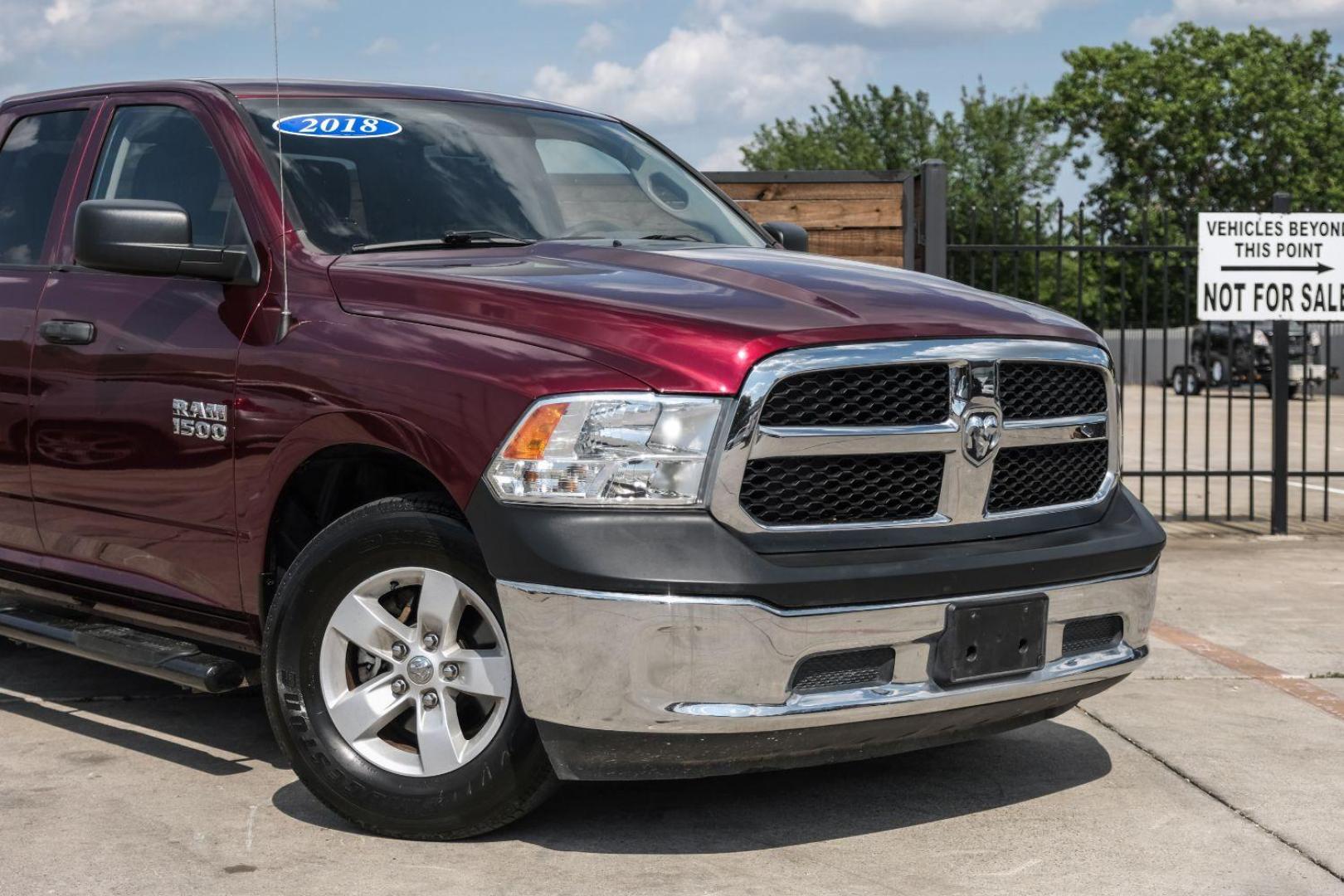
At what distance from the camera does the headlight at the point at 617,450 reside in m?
3.63

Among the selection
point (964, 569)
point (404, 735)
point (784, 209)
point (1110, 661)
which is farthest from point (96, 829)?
point (784, 209)

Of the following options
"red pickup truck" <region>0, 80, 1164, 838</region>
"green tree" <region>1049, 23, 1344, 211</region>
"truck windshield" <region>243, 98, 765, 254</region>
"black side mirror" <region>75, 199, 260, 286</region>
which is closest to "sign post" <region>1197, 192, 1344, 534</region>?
"truck windshield" <region>243, 98, 765, 254</region>

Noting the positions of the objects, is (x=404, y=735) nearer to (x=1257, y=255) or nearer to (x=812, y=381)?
(x=812, y=381)

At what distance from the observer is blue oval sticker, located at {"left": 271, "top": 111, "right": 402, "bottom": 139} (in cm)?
482

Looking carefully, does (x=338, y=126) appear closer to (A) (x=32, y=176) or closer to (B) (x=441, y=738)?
(A) (x=32, y=176)

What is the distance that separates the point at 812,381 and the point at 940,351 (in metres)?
0.36

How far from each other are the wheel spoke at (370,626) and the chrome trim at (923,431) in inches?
34.8

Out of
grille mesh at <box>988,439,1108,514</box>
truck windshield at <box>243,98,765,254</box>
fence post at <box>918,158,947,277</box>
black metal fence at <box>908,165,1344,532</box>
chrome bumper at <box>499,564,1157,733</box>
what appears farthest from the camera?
black metal fence at <box>908,165,1344,532</box>

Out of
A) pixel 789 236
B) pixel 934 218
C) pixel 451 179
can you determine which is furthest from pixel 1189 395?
pixel 451 179

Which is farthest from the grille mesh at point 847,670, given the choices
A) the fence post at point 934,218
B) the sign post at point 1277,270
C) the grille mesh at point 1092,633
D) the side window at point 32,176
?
the sign post at point 1277,270

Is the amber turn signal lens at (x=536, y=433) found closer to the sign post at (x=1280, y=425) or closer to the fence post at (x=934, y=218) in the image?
the fence post at (x=934, y=218)

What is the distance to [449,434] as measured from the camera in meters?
3.81

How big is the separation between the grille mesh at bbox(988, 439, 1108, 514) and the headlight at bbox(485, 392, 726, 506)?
810mm

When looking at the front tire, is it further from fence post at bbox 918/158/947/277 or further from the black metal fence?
fence post at bbox 918/158/947/277
